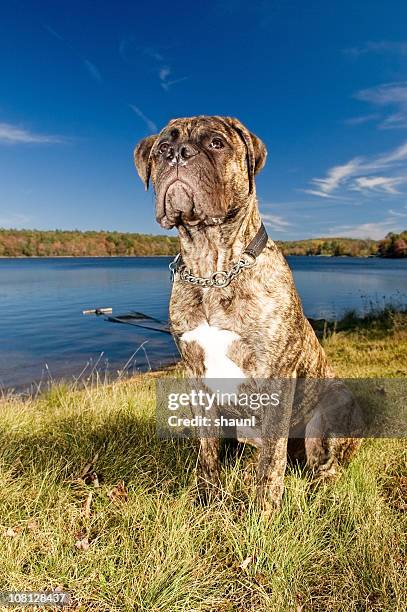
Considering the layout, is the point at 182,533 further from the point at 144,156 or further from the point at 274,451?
the point at 144,156

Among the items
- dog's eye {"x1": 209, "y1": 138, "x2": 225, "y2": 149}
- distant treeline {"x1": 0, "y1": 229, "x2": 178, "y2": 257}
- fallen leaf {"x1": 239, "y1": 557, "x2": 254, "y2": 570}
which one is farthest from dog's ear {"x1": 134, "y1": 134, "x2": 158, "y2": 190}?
distant treeline {"x1": 0, "y1": 229, "x2": 178, "y2": 257}

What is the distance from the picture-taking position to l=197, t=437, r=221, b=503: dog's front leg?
3.05 m

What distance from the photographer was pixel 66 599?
6.84ft

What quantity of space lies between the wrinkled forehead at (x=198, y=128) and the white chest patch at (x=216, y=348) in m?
1.12

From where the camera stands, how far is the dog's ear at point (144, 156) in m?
3.09

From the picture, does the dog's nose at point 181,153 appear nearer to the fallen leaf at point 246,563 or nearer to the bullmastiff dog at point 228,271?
the bullmastiff dog at point 228,271

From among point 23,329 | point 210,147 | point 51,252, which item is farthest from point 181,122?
point 51,252

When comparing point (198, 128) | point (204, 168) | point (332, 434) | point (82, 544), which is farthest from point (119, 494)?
point (198, 128)

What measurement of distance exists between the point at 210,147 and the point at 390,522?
7.73ft

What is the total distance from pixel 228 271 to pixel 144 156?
101 centimetres

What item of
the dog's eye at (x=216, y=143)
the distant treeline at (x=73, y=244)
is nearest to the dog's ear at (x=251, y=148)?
the dog's eye at (x=216, y=143)

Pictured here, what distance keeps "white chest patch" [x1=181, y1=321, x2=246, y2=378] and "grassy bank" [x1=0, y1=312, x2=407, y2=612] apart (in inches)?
27.9

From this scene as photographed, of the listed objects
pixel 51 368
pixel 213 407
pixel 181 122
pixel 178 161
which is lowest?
pixel 51 368

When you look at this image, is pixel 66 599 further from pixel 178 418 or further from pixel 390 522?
pixel 178 418
